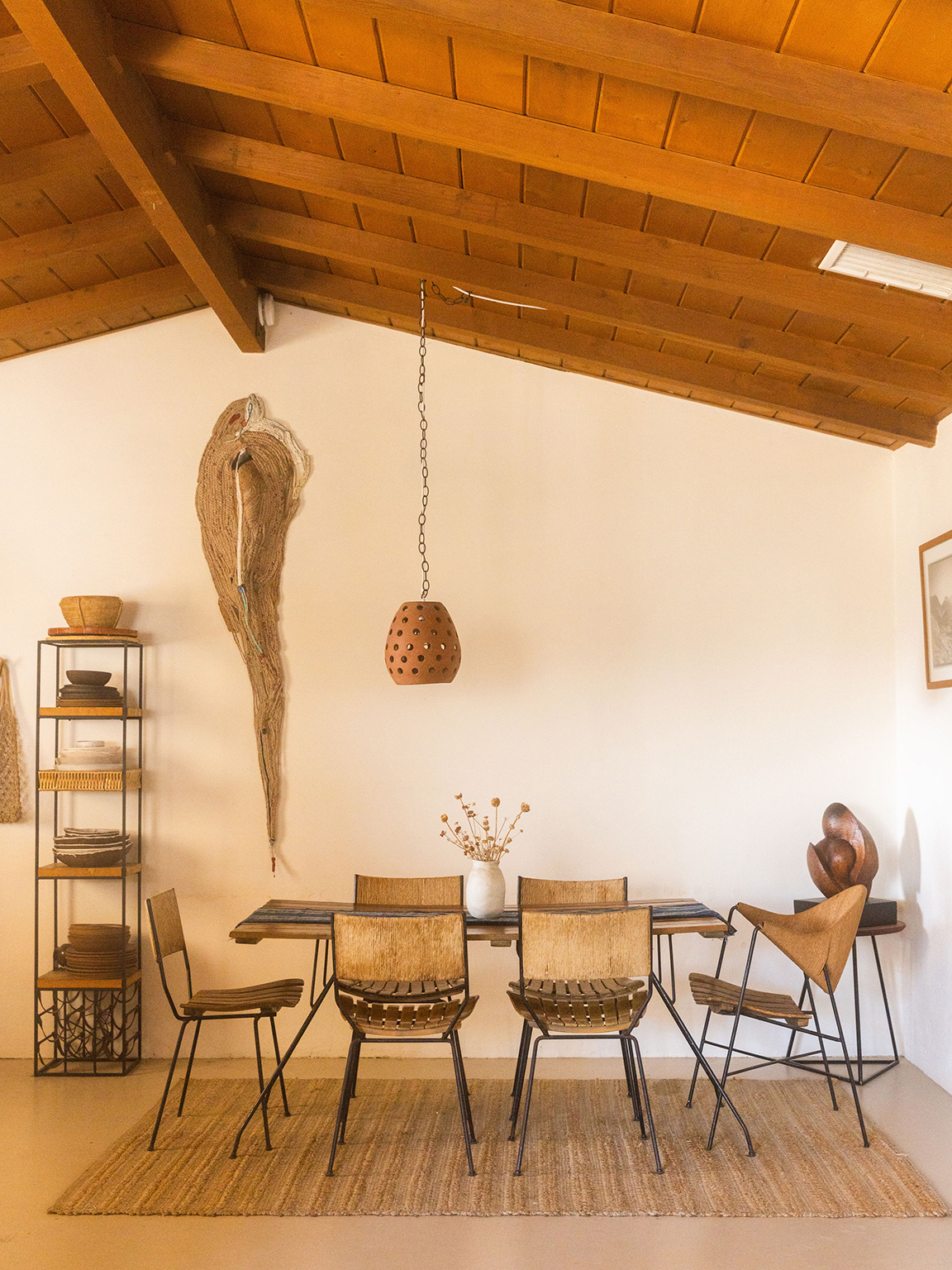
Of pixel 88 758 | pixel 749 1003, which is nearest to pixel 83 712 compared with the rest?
pixel 88 758

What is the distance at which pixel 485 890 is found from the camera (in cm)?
354

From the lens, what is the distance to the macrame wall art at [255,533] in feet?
13.9

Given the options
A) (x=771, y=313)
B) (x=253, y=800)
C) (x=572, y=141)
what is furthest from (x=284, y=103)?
(x=253, y=800)

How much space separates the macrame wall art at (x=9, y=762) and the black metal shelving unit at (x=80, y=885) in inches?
3.8

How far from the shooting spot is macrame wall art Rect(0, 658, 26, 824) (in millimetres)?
4234

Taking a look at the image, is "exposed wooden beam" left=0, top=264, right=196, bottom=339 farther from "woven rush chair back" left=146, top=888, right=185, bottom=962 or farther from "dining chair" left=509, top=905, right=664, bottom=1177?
"dining chair" left=509, top=905, right=664, bottom=1177

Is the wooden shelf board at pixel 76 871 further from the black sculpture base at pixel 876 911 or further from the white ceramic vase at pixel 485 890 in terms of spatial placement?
the black sculpture base at pixel 876 911

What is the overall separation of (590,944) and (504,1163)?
0.75m

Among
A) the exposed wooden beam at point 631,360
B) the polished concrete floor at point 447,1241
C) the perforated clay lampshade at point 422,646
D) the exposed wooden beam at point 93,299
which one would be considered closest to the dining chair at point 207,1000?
the polished concrete floor at point 447,1241

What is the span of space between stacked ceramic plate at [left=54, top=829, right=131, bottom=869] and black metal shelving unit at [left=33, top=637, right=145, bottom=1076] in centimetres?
3

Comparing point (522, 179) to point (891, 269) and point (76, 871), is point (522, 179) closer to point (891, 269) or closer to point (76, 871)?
point (891, 269)

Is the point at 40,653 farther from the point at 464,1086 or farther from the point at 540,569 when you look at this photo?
the point at 464,1086

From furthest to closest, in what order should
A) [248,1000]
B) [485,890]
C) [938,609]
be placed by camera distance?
[938,609] → [485,890] → [248,1000]

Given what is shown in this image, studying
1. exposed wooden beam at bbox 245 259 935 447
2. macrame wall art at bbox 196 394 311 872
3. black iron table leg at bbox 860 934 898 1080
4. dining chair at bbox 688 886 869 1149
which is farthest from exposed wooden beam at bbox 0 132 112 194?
black iron table leg at bbox 860 934 898 1080
